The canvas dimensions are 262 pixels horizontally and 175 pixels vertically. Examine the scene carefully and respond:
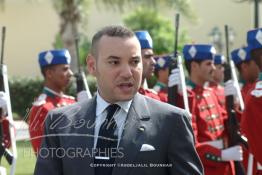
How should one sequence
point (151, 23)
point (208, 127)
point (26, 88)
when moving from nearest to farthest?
point (208, 127)
point (26, 88)
point (151, 23)

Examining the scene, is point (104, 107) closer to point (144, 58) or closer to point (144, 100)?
point (144, 100)

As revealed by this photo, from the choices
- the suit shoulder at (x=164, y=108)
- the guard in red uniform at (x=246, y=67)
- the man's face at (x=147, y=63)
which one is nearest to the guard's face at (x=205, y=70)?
the guard in red uniform at (x=246, y=67)

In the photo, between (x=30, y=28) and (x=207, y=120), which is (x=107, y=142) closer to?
(x=207, y=120)

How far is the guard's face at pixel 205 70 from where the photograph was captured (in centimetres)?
627

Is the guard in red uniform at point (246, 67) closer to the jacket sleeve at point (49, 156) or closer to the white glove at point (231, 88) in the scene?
the white glove at point (231, 88)

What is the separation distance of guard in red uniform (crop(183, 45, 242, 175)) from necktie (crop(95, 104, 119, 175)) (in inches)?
95.6

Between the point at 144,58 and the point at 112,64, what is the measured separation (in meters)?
2.12

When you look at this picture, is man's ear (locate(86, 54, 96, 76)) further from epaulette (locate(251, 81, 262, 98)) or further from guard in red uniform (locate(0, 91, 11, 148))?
guard in red uniform (locate(0, 91, 11, 148))

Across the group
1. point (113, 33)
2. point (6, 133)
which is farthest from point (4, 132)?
point (113, 33)

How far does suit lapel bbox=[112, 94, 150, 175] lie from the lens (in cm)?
304

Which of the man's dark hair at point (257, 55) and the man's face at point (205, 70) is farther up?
the man's dark hair at point (257, 55)

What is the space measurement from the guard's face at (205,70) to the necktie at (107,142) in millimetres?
3171

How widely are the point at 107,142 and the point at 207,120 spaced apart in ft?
9.46

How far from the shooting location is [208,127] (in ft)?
19.4
